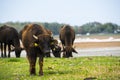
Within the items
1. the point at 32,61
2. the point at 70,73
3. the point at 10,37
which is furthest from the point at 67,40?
the point at 70,73

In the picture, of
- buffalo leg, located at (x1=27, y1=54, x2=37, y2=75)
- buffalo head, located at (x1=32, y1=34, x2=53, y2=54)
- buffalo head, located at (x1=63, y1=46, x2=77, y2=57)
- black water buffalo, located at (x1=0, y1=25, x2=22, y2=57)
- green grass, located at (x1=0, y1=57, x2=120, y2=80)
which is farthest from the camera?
black water buffalo, located at (x1=0, y1=25, x2=22, y2=57)

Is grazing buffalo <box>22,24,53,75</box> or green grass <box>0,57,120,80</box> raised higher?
grazing buffalo <box>22,24,53,75</box>

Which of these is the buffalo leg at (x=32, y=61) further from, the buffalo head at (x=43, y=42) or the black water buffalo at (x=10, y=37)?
the black water buffalo at (x=10, y=37)

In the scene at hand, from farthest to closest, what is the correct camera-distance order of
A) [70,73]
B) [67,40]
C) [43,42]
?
[67,40] < [70,73] < [43,42]

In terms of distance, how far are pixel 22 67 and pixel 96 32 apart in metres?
92.5

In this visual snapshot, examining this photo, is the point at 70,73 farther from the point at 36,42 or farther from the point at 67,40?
the point at 67,40

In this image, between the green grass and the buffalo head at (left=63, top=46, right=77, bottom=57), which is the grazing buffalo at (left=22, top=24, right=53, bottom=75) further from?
the buffalo head at (left=63, top=46, right=77, bottom=57)

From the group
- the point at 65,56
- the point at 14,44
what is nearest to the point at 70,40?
the point at 65,56

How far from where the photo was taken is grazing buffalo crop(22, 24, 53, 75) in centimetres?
1638

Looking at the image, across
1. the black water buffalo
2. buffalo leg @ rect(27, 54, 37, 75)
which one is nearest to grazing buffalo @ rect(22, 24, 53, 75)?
buffalo leg @ rect(27, 54, 37, 75)

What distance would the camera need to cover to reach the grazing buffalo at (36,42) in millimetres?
16375

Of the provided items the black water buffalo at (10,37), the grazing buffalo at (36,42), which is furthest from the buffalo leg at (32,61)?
the black water buffalo at (10,37)

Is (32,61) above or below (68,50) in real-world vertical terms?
above

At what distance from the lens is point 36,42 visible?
16500mm
